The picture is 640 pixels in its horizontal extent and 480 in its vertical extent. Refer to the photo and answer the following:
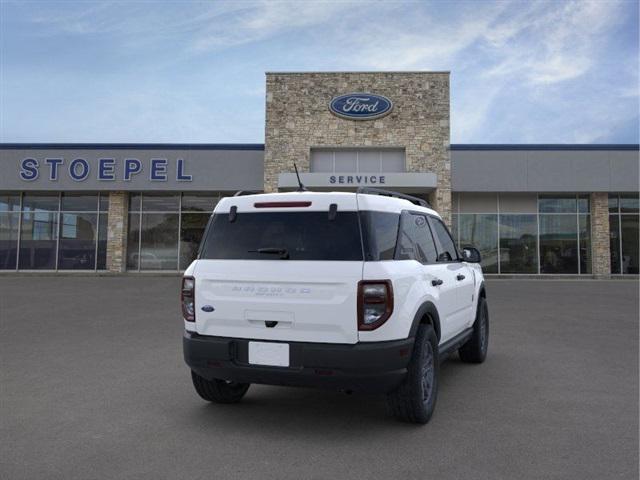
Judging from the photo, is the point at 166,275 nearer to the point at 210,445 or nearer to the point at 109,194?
the point at 109,194

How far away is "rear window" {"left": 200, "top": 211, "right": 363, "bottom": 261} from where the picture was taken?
4074 millimetres

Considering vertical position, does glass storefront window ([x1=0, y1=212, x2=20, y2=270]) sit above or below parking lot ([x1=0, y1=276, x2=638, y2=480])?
above

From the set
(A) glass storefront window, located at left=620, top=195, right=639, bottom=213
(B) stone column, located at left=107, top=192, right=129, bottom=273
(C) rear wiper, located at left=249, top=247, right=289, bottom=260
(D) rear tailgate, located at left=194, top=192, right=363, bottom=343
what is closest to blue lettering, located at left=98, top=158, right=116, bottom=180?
(B) stone column, located at left=107, top=192, right=129, bottom=273

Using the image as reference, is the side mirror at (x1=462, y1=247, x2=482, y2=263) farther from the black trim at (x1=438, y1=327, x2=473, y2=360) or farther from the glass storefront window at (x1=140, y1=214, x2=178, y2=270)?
the glass storefront window at (x1=140, y1=214, x2=178, y2=270)

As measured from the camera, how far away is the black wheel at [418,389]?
418cm

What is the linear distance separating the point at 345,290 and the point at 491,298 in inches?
461

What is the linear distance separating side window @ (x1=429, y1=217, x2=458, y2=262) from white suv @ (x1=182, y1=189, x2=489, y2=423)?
2.91 feet

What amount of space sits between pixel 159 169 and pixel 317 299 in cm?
2026

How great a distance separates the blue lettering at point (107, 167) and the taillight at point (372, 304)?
2125 cm

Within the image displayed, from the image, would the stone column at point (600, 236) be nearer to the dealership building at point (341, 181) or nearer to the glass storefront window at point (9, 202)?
the dealership building at point (341, 181)

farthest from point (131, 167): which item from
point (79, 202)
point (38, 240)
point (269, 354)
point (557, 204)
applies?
point (269, 354)

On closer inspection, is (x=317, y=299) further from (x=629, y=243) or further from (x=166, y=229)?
(x=629, y=243)

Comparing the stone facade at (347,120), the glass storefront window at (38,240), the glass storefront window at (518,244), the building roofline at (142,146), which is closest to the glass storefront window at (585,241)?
the glass storefront window at (518,244)

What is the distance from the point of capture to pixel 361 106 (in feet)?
72.9
